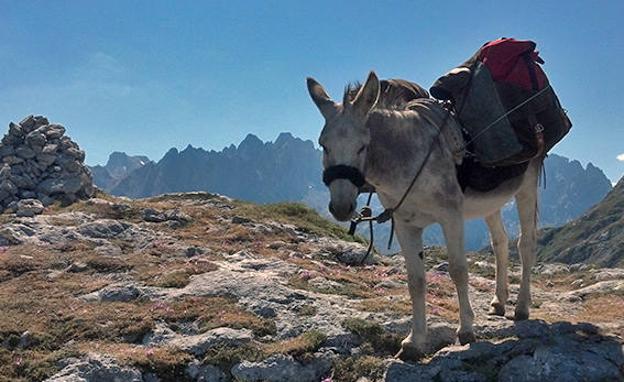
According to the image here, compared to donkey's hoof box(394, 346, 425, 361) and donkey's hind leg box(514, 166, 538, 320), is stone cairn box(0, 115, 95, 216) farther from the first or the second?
donkey's hind leg box(514, 166, 538, 320)

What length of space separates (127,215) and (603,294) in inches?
894

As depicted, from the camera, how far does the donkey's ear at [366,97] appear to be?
27.7ft

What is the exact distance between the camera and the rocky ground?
9.89 metres

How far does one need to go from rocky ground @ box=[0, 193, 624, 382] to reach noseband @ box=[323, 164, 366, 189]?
3.73 meters

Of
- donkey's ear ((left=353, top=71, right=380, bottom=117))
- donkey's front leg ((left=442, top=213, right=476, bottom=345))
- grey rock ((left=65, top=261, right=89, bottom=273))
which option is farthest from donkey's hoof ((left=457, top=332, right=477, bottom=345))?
grey rock ((left=65, top=261, right=89, bottom=273))

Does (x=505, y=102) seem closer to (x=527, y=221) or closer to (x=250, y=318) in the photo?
(x=527, y=221)

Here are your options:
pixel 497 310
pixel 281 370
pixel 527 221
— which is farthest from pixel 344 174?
pixel 497 310

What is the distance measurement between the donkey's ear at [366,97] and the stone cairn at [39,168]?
25.0 meters

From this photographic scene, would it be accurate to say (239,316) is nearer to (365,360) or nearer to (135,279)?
(365,360)

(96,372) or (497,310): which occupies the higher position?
(497,310)

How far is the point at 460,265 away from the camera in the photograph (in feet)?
32.4

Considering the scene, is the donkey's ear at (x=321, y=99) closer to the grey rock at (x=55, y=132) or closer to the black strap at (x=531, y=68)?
the black strap at (x=531, y=68)

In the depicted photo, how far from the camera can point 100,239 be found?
24.0 m

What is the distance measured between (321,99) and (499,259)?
7.18 meters
